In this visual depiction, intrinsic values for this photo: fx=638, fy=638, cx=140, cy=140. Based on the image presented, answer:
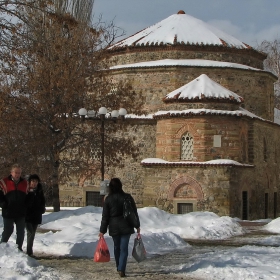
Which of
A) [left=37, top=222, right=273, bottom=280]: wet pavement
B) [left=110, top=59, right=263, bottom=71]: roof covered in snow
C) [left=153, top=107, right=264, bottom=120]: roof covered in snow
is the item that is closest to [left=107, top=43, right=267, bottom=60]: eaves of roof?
[left=110, top=59, right=263, bottom=71]: roof covered in snow

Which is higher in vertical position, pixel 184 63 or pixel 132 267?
pixel 184 63

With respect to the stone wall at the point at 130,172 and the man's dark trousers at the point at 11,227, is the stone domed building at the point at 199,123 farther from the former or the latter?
the man's dark trousers at the point at 11,227

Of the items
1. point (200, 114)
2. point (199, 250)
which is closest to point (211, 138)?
point (200, 114)

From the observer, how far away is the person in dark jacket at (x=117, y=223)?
9.47 m

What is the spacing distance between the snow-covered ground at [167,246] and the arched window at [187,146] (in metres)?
4.59

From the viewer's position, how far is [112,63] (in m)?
29.8

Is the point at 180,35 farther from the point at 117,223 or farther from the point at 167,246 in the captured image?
the point at 117,223

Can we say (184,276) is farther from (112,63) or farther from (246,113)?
(112,63)

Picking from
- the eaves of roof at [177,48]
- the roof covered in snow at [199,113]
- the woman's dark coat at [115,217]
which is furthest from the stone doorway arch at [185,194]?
the woman's dark coat at [115,217]

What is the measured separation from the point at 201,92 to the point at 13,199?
15.9 metres

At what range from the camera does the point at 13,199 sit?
10.6 metres

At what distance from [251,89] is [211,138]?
5590 mm

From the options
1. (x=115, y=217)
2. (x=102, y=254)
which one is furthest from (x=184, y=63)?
(x=102, y=254)

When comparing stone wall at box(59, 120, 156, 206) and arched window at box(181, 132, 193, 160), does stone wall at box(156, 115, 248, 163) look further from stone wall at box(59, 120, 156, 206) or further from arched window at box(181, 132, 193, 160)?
stone wall at box(59, 120, 156, 206)
